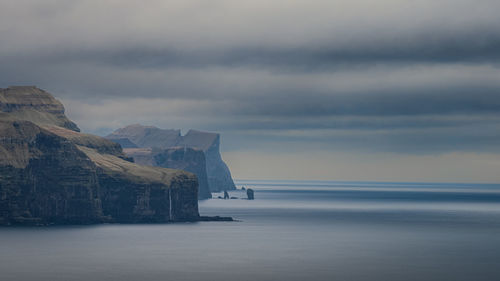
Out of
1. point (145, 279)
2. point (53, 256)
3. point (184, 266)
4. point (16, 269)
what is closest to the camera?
point (145, 279)

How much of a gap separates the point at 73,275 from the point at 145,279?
1609 centimetres

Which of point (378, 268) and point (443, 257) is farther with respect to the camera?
point (443, 257)

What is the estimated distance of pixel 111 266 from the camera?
568ft

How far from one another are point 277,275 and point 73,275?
1645 inches

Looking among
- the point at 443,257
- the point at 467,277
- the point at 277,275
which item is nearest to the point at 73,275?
the point at 277,275

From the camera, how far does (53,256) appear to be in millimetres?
189750

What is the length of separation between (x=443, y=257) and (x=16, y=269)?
105 meters

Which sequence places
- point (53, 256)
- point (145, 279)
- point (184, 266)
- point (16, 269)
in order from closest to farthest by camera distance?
1. point (145, 279)
2. point (16, 269)
3. point (184, 266)
4. point (53, 256)

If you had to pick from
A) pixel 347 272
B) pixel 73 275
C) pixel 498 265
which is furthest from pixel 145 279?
pixel 498 265

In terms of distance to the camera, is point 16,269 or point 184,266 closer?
point 16,269

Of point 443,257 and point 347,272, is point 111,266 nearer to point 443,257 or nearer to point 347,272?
point 347,272

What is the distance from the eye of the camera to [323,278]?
156 meters

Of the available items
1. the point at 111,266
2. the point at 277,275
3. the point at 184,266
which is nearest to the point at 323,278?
the point at 277,275

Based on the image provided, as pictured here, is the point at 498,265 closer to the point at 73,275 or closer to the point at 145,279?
the point at 145,279
